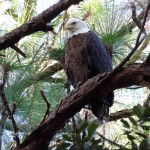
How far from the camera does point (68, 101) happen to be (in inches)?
44.4

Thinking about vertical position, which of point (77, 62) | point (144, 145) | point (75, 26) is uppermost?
point (75, 26)

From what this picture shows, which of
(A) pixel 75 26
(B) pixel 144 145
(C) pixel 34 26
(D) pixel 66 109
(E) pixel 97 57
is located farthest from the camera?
(A) pixel 75 26

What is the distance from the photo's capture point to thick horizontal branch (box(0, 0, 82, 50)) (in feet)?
4.61

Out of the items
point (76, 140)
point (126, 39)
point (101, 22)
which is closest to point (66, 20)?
point (101, 22)

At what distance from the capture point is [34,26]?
1406 millimetres

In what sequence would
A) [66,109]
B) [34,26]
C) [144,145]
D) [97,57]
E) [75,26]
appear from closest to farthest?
[144,145] < [66,109] < [34,26] < [97,57] < [75,26]

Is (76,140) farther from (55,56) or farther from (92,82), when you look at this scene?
(55,56)

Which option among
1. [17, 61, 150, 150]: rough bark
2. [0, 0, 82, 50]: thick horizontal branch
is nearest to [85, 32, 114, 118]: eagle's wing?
[0, 0, 82, 50]: thick horizontal branch

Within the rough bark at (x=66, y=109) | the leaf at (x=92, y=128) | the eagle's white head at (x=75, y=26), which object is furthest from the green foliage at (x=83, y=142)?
the eagle's white head at (x=75, y=26)

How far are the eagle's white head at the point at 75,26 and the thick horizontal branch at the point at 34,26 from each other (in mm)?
641

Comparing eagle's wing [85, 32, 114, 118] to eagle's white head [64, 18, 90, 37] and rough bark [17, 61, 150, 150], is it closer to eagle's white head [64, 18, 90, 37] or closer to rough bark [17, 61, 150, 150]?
eagle's white head [64, 18, 90, 37]

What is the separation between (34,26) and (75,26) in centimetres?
73

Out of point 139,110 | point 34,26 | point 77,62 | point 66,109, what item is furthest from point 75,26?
point 139,110

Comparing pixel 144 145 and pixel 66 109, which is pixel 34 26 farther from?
pixel 144 145
